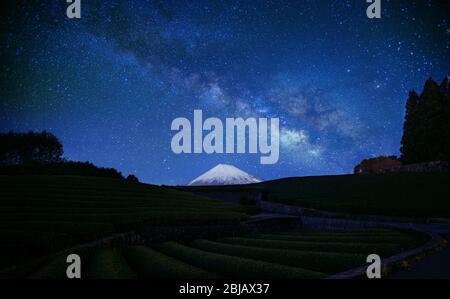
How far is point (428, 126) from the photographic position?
48281mm

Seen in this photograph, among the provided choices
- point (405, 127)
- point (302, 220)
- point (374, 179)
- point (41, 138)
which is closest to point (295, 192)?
point (374, 179)

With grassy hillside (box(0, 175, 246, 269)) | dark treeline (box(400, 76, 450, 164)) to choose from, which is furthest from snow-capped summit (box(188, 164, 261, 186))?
grassy hillside (box(0, 175, 246, 269))

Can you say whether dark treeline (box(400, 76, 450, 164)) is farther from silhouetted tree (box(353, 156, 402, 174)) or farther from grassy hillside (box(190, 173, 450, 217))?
silhouetted tree (box(353, 156, 402, 174))

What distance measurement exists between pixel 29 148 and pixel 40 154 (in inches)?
77.2

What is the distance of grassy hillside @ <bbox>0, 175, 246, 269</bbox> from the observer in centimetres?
1077

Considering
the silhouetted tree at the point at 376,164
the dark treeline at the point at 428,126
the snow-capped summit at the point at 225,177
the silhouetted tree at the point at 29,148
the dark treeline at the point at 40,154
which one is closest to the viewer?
the dark treeline at the point at 40,154

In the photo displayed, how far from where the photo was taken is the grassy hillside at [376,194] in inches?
1054

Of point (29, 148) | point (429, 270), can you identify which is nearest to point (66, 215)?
point (429, 270)

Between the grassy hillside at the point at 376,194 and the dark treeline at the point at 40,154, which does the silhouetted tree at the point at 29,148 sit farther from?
the grassy hillside at the point at 376,194

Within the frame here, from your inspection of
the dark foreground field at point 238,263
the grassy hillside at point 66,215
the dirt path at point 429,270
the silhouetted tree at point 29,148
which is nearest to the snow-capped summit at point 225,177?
the silhouetted tree at point 29,148

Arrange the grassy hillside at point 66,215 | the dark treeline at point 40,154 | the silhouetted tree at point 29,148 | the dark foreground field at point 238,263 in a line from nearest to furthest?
the dark foreground field at point 238,263, the grassy hillside at point 66,215, the dark treeline at point 40,154, the silhouetted tree at point 29,148

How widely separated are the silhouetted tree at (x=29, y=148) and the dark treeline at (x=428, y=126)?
6302cm
